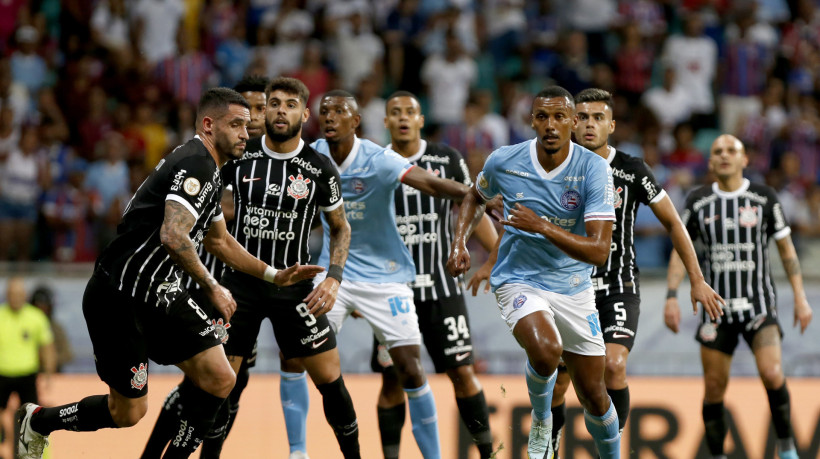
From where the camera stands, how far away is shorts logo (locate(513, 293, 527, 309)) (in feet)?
22.7

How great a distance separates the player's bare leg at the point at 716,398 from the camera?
896cm

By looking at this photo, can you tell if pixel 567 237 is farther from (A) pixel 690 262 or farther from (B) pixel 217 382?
(B) pixel 217 382

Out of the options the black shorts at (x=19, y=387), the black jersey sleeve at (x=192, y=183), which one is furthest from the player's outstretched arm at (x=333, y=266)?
the black shorts at (x=19, y=387)

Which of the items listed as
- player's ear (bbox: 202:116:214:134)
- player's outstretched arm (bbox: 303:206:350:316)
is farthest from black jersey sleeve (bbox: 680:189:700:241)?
player's ear (bbox: 202:116:214:134)

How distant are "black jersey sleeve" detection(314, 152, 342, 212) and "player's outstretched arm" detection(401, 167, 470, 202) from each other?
592 millimetres

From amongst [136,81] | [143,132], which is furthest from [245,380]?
[136,81]

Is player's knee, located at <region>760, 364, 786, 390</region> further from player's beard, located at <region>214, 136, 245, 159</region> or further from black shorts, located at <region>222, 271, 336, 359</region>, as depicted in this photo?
player's beard, located at <region>214, 136, 245, 159</region>

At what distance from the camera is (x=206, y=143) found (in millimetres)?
6664

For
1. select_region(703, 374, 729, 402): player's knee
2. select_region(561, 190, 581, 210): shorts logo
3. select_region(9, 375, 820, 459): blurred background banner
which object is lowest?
select_region(9, 375, 820, 459): blurred background banner

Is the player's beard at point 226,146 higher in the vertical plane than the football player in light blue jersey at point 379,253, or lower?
higher

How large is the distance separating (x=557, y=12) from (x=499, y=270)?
33.8 feet

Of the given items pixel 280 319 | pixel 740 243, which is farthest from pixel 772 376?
pixel 280 319

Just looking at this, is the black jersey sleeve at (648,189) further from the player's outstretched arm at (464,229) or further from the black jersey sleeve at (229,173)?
the black jersey sleeve at (229,173)

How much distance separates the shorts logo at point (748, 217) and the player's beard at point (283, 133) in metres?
4.04
